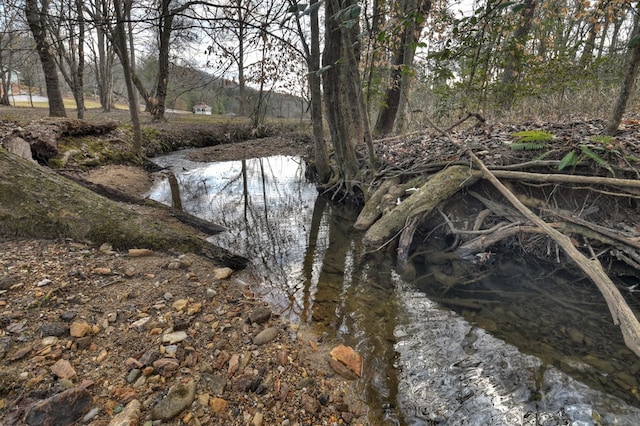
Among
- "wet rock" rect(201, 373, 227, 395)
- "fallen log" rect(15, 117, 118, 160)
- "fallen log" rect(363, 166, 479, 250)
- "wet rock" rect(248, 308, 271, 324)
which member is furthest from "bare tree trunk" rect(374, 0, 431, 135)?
"fallen log" rect(15, 117, 118, 160)

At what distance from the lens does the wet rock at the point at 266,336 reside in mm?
2521

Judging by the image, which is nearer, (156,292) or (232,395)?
(232,395)

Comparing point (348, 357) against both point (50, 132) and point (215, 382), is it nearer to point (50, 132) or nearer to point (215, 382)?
point (215, 382)

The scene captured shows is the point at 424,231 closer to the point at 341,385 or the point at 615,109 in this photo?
the point at 615,109

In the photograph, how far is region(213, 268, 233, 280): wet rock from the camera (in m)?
3.46

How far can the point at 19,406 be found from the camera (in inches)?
62.8

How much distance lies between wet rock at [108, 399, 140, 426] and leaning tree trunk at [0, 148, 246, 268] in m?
2.15

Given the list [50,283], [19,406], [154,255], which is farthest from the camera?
[154,255]

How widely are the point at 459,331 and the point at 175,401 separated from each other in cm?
246

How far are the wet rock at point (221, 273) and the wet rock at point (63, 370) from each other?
1.59 meters

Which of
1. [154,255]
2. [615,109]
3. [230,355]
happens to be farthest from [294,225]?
[615,109]

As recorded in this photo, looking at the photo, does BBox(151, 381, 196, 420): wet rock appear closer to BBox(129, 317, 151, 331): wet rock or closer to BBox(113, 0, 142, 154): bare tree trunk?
BBox(129, 317, 151, 331): wet rock

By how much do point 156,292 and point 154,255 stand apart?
2.53 ft

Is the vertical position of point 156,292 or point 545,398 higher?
point 156,292
